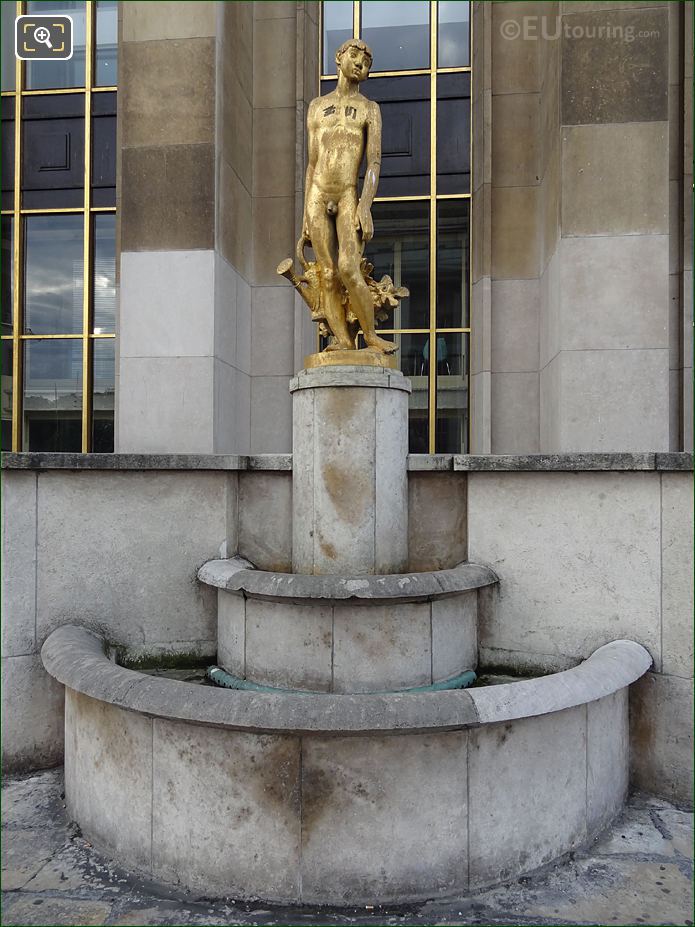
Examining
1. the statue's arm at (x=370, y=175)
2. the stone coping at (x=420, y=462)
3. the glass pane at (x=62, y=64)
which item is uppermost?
the glass pane at (x=62, y=64)

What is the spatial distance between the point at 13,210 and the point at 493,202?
746 centimetres

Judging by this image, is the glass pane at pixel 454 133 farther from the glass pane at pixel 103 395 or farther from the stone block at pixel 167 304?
the glass pane at pixel 103 395

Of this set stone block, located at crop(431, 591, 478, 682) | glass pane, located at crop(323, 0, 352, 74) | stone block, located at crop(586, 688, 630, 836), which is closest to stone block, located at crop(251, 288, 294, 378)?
glass pane, located at crop(323, 0, 352, 74)

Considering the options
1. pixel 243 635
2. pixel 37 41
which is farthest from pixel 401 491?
pixel 37 41

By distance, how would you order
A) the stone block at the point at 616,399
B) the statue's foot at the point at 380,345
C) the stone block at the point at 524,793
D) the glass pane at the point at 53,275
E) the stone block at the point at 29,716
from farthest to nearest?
the glass pane at the point at 53,275
the stone block at the point at 616,399
the statue's foot at the point at 380,345
the stone block at the point at 29,716
the stone block at the point at 524,793

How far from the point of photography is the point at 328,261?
5.02 m

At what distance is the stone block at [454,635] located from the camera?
414 centimetres

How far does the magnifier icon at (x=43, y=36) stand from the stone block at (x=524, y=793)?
11422 millimetres

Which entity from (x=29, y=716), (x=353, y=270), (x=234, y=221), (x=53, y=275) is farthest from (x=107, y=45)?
(x=29, y=716)

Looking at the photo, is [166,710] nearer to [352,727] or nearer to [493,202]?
[352,727]

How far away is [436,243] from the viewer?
941 centimetres

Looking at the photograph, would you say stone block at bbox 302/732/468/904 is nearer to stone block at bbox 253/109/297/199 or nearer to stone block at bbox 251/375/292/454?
stone block at bbox 251/375/292/454

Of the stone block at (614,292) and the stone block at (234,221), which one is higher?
the stone block at (234,221)

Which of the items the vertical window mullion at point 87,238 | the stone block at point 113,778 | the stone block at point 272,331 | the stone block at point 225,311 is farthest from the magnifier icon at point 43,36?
the stone block at point 113,778
